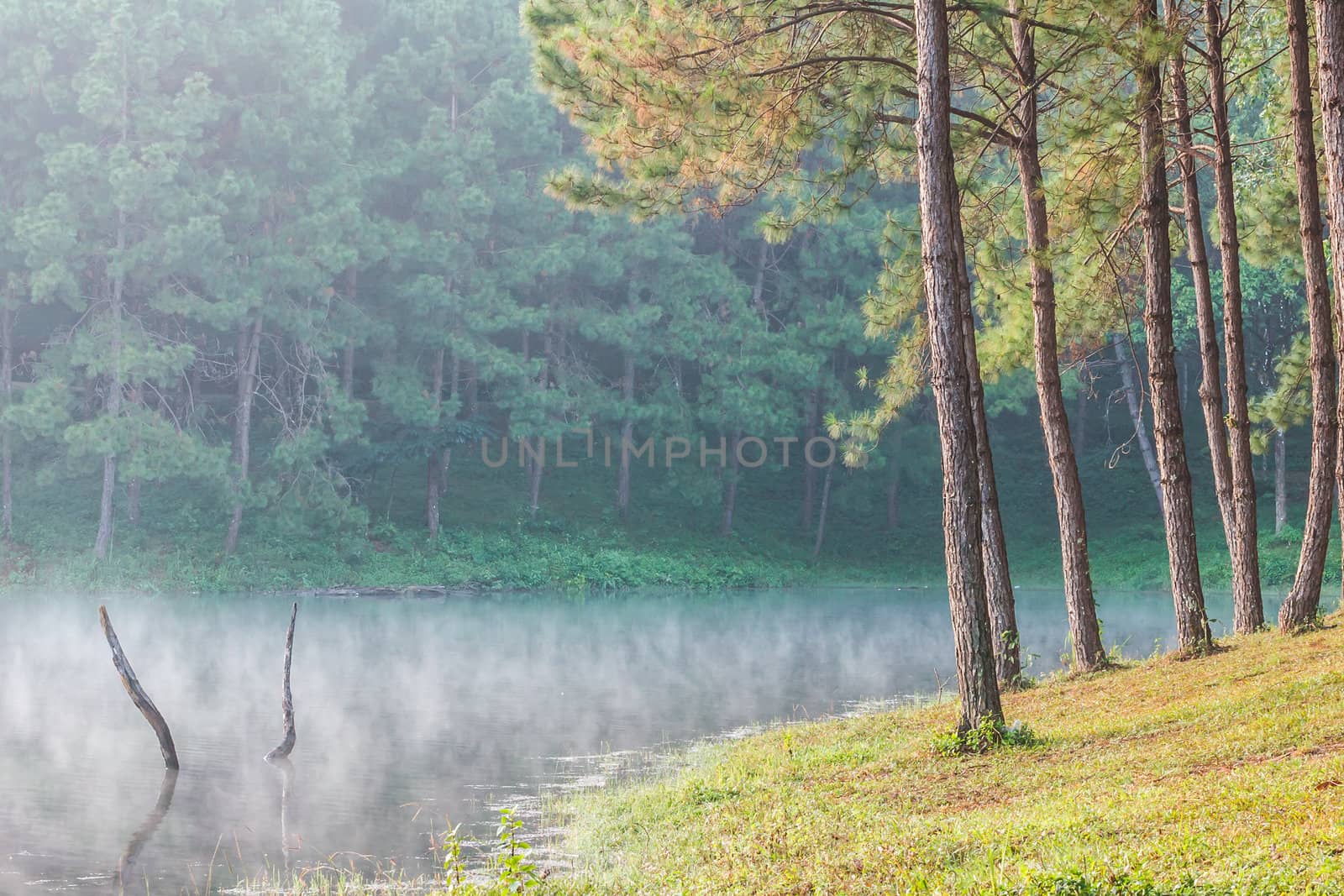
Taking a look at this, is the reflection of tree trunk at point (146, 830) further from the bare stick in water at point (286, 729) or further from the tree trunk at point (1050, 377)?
the tree trunk at point (1050, 377)

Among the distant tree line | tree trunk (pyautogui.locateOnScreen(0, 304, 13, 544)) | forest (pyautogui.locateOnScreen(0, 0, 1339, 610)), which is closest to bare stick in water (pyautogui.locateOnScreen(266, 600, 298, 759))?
the distant tree line

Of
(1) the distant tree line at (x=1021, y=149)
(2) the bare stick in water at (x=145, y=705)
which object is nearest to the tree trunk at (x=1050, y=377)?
(1) the distant tree line at (x=1021, y=149)

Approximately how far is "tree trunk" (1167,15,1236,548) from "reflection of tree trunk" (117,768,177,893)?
10.3 metres

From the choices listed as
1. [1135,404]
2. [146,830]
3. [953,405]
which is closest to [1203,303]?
[953,405]

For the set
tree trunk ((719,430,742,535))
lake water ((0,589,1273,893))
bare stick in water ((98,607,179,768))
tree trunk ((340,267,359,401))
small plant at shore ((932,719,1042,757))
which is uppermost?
tree trunk ((340,267,359,401))

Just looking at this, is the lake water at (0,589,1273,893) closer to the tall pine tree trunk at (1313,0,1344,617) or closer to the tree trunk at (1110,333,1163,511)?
the tree trunk at (1110,333,1163,511)

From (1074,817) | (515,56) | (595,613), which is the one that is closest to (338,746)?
(1074,817)

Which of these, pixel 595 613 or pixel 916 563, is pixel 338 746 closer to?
pixel 595 613

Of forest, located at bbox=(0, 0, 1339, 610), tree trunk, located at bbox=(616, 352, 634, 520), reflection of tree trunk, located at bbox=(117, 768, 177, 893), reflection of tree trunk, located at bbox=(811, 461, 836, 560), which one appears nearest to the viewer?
reflection of tree trunk, located at bbox=(117, 768, 177, 893)

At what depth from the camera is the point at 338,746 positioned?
13.3 metres

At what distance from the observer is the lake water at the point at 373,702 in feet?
31.8

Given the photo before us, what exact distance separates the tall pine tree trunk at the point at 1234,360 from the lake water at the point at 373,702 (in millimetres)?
2265

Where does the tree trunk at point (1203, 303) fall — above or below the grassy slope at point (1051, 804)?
above

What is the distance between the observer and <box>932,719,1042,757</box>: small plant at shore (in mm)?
9172
